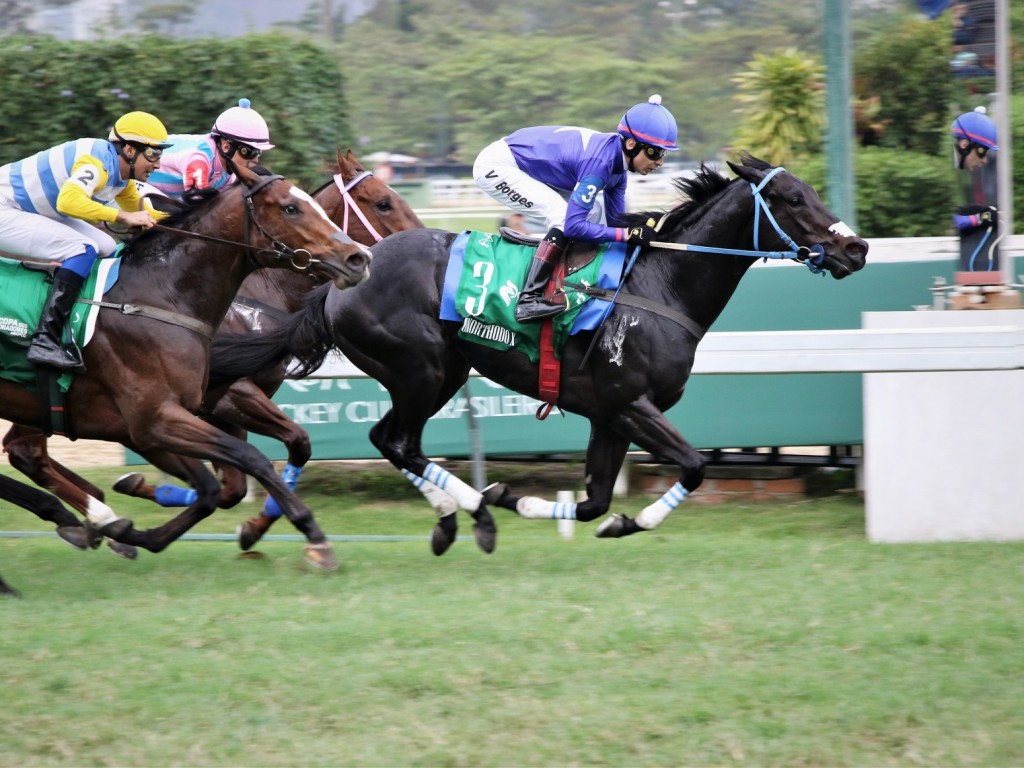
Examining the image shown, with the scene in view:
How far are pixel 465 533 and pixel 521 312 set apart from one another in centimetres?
199

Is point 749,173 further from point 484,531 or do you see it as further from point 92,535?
point 92,535

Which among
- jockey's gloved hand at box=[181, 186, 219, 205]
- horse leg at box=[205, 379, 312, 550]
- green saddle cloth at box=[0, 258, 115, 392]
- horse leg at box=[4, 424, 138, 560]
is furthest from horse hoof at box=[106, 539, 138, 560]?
jockey's gloved hand at box=[181, 186, 219, 205]

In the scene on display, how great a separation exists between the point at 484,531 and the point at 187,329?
1665mm

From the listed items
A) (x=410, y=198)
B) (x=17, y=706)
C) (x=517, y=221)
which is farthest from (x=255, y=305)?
(x=410, y=198)

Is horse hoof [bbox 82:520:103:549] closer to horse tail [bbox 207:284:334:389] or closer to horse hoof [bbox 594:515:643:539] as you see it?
horse tail [bbox 207:284:334:389]

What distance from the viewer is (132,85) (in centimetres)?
1179

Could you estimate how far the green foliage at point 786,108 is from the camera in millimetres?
13617

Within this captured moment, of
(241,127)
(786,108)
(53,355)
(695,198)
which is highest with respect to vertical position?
(786,108)

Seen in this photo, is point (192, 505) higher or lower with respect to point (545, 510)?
higher

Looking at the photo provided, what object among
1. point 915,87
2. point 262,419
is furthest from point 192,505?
point 915,87

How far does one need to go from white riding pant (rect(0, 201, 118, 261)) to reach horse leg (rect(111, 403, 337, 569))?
78cm

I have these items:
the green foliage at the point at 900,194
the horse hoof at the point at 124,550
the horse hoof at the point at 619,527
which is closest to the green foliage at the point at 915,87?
the green foliage at the point at 900,194

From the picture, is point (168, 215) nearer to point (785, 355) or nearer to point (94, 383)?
point (94, 383)

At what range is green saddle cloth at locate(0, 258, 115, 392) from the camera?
18.2 ft
